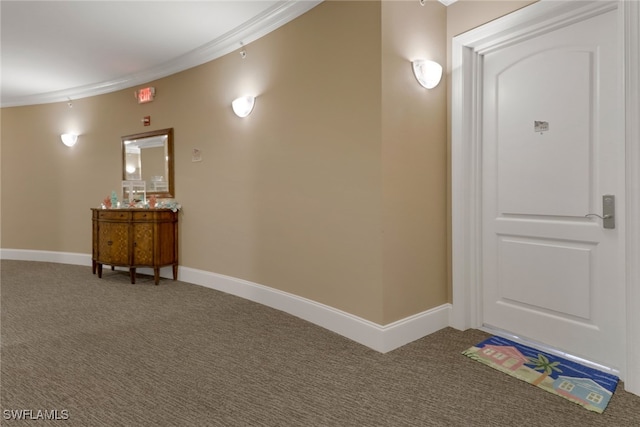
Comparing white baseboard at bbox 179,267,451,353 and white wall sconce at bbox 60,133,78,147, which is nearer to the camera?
white baseboard at bbox 179,267,451,353

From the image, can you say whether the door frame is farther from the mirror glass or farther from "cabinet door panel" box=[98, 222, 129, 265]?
"cabinet door panel" box=[98, 222, 129, 265]

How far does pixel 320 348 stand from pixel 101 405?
1.30 m

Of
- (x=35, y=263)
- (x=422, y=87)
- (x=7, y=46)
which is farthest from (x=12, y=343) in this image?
(x=35, y=263)

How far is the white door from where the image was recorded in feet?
6.70

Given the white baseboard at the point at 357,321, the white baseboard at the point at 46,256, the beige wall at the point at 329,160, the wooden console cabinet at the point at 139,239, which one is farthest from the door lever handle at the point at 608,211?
the white baseboard at the point at 46,256

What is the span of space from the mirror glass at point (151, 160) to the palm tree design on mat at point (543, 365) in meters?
4.17

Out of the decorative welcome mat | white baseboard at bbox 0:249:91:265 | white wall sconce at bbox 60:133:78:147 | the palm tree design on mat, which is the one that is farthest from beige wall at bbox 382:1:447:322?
white wall sconce at bbox 60:133:78:147

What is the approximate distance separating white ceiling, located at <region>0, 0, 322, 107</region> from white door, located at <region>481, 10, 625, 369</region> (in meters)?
1.77

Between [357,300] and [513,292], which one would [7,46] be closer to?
[357,300]

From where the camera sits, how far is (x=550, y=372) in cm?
205

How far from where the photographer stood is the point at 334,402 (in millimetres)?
1762

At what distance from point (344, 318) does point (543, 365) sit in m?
1.32

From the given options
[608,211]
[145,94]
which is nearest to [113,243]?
[145,94]

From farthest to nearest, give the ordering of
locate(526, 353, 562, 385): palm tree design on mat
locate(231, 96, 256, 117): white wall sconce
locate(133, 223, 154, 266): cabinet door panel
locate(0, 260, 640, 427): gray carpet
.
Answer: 1. locate(133, 223, 154, 266): cabinet door panel
2. locate(231, 96, 256, 117): white wall sconce
3. locate(526, 353, 562, 385): palm tree design on mat
4. locate(0, 260, 640, 427): gray carpet
